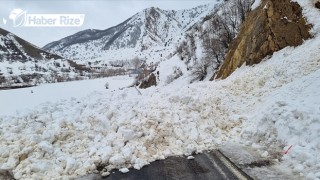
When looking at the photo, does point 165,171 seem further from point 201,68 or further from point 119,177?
point 201,68

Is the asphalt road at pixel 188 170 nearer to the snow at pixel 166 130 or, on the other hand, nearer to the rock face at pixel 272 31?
the snow at pixel 166 130

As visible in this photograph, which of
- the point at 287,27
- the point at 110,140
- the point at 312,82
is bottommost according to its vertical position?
the point at 110,140

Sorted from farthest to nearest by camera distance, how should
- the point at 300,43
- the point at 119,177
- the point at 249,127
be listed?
1. the point at 300,43
2. the point at 249,127
3. the point at 119,177

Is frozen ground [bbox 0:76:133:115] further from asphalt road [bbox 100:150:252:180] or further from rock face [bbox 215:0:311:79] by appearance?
rock face [bbox 215:0:311:79]

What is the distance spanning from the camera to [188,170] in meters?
7.16

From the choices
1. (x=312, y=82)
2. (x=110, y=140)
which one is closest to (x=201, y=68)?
(x=312, y=82)

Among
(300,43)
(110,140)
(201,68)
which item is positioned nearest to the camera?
(110,140)

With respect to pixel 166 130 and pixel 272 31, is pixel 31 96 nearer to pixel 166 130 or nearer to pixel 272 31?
pixel 272 31

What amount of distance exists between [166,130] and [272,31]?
1256cm

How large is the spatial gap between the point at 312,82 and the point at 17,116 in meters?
9.66

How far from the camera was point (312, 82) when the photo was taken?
10125 millimetres

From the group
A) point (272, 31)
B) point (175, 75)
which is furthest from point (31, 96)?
point (272, 31)

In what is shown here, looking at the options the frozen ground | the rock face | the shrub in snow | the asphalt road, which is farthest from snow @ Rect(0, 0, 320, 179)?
the shrub in snow

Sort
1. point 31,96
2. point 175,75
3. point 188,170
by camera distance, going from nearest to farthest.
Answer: point 188,170
point 31,96
point 175,75
